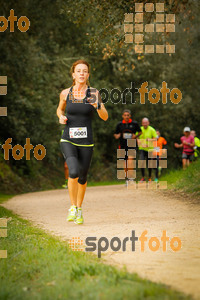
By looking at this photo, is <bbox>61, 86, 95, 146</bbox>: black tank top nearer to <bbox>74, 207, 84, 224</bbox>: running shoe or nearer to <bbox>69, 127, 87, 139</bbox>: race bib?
<bbox>69, 127, 87, 139</bbox>: race bib

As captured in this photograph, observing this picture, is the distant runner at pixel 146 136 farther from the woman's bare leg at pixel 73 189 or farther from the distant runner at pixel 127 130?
the woman's bare leg at pixel 73 189

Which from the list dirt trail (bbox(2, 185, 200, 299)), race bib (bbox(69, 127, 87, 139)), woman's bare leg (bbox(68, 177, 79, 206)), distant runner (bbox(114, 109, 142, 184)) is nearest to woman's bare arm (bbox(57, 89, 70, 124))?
race bib (bbox(69, 127, 87, 139))

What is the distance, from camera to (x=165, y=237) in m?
7.21

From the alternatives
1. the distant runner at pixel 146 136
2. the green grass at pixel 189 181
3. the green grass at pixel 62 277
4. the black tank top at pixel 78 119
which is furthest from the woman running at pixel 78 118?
the distant runner at pixel 146 136

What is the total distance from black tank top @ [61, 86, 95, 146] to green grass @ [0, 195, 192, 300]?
2106 mm

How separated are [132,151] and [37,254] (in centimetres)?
1001

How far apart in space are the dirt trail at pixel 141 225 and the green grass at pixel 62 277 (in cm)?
30

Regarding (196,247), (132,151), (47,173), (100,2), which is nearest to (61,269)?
(196,247)

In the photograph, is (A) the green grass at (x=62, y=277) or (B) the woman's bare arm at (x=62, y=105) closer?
(A) the green grass at (x=62, y=277)

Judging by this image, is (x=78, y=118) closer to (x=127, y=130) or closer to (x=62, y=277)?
(x=62, y=277)

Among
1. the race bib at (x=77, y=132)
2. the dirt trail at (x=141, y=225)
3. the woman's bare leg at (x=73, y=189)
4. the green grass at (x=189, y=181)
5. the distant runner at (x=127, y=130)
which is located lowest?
the dirt trail at (x=141, y=225)

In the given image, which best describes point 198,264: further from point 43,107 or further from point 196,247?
point 43,107

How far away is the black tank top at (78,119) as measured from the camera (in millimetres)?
8406

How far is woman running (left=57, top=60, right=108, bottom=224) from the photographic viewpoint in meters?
8.38
